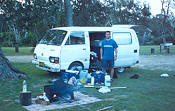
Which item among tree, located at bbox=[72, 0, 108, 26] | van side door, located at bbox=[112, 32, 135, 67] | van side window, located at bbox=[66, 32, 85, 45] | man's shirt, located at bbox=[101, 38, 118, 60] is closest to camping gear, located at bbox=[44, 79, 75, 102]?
man's shirt, located at bbox=[101, 38, 118, 60]

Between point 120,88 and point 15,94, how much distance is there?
340 centimetres

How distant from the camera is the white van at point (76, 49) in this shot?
9.09 metres

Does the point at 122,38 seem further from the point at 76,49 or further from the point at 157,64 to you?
the point at 157,64

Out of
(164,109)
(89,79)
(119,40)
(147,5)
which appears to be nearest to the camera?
(164,109)

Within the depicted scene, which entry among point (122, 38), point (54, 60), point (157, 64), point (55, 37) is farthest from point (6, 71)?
point (157, 64)

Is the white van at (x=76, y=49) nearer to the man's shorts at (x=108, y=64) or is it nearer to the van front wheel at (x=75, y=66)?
the van front wheel at (x=75, y=66)

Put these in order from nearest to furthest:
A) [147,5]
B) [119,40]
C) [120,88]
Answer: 1. [120,88]
2. [119,40]
3. [147,5]

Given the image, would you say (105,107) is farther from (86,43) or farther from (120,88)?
(86,43)

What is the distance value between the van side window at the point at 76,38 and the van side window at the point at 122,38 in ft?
5.73

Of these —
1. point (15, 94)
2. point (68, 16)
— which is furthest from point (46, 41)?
point (68, 16)

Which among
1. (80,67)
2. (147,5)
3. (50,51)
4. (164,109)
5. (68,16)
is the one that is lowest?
(164,109)

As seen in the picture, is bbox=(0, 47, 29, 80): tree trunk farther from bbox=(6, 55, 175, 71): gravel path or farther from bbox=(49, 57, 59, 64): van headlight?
bbox=(6, 55, 175, 71): gravel path

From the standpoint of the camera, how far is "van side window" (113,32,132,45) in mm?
10848

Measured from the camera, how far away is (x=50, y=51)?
30.3 ft
